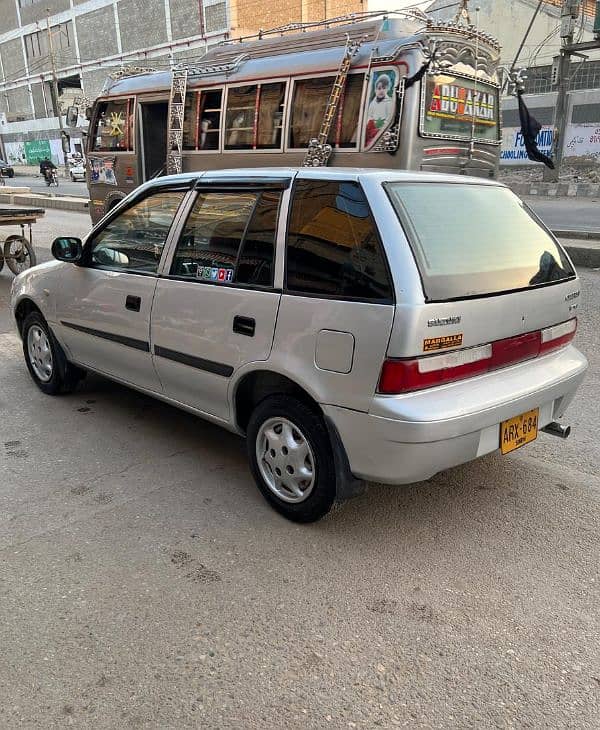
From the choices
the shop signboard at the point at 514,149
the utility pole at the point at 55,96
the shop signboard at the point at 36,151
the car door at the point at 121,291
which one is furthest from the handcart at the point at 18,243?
the shop signboard at the point at 36,151

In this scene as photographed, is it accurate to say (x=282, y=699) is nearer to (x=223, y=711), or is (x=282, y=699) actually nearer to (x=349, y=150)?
(x=223, y=711)

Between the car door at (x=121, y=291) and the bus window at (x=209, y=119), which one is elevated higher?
the bus window at (x=209, y=119)

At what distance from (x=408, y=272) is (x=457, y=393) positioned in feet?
1.85

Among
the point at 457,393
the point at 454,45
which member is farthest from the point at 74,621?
the point at 454,45

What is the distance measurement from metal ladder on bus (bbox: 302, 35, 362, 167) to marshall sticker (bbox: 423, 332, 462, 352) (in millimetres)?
6647

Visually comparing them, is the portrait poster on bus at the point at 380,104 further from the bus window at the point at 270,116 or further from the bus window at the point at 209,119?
the bus window at the point at 209,119

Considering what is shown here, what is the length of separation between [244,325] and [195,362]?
0.46 meters

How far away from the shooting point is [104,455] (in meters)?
3.80

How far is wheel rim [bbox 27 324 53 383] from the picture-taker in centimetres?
472

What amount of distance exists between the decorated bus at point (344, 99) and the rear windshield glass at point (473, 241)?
17.3ft

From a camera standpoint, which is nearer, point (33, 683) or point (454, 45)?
point (33, 683)

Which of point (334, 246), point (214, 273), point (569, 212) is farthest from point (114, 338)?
point (569, 212)

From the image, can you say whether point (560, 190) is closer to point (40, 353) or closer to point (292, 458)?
point (40, 353)

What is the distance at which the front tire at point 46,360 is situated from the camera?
4.61m
